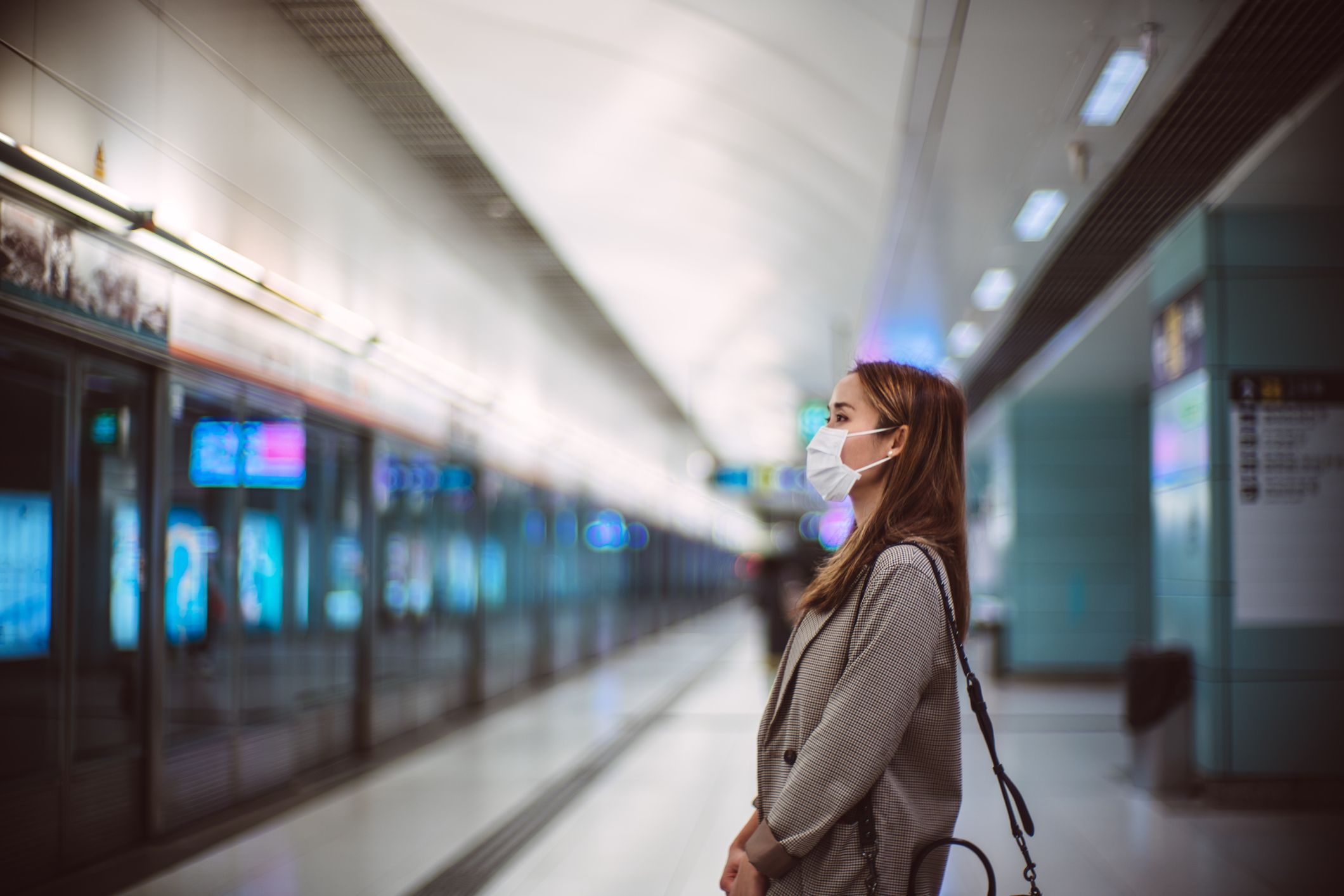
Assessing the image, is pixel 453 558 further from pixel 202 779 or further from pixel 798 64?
pixel 798 64

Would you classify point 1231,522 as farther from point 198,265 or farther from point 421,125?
point 198,265

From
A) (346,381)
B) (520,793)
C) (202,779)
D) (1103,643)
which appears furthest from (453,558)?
(1103,643)

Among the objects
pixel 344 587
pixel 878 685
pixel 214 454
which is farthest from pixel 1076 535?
pixel 878 685

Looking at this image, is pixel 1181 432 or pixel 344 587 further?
pixel 344 587


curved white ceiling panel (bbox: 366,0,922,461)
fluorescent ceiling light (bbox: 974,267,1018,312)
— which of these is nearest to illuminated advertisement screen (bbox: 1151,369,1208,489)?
fluorescent ceiling light (bbox: 974,267,1018,312)

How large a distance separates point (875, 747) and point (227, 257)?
498 cm

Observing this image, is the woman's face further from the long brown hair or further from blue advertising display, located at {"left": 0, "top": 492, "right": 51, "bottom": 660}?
blue advertising display, located at {"left": 0, "top": 492, "right": 51, "bottom": 660}

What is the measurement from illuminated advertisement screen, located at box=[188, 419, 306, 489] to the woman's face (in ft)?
15.9

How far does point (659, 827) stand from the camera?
5938 millimetres

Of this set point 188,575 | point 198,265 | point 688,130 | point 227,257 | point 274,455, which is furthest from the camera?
point 688,130

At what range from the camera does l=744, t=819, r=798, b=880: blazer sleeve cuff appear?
1670 millimetres

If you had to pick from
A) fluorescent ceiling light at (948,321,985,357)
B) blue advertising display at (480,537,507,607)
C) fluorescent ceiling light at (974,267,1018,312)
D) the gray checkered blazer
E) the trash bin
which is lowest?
the trash bin

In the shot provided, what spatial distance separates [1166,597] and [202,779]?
615cm

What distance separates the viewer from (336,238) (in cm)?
712
